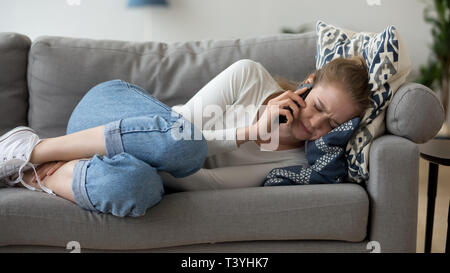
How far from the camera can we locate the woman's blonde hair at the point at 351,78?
1.36m

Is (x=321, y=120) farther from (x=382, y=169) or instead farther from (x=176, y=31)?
(x=176, y=31)

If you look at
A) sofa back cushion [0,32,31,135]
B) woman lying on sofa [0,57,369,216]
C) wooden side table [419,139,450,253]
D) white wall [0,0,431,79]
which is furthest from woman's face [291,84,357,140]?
white wall [0,0,431,79]

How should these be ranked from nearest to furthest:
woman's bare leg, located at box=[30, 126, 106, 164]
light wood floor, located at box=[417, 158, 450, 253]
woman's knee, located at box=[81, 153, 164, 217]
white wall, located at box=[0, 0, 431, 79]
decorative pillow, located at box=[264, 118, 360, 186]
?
woman's knee, located at box=[81, 153, 164, 217] → woman's bare leg, located at box=[30, 126, 106, 164] → decorative pillow, located at box=[264, 118, 360, 186] → light wood floor, located at box=[417, 158, 450, 253] → white wall, located at box=[0, 0, 431, 79]

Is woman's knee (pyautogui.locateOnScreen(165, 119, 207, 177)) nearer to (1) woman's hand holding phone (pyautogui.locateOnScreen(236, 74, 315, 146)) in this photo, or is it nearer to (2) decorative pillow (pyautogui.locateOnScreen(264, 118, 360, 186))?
(1) woman's hand holding phone (pyautogui.locateOnScreen(236, 74, 315, 146))

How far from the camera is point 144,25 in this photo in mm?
2971

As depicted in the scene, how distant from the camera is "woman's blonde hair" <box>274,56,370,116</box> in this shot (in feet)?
4.47

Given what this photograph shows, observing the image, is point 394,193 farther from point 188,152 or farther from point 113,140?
point 113,140

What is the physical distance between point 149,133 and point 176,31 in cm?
192

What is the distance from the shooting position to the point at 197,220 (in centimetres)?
123

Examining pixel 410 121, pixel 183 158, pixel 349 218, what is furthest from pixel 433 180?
pixel 183 158

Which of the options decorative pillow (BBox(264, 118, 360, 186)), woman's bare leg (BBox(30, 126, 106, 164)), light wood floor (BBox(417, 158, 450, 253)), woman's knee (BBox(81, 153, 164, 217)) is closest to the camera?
woman's knee (BBox(81, 153, 164, 217))

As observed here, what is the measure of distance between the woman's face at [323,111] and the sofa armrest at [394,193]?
0.52ft

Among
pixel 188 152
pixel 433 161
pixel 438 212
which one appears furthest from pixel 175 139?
pixel 438 212

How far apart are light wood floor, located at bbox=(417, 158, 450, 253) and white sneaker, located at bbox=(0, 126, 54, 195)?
1.51m
